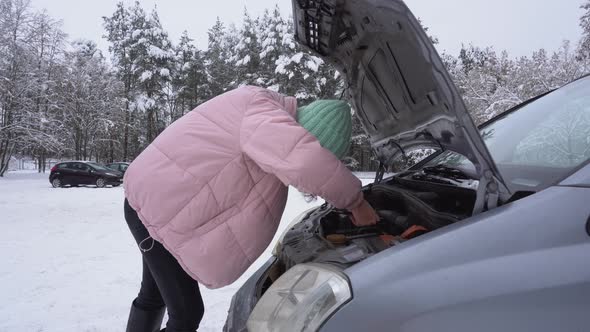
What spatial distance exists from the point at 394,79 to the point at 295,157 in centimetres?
66

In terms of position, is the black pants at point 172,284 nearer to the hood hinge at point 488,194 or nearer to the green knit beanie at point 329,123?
the green knit beanie at point 329,123

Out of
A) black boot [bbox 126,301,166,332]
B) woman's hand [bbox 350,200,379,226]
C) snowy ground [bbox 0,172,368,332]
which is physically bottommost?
snowy ground [bbox 0,172,368,332]

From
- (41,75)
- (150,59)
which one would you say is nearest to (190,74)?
(150,59)

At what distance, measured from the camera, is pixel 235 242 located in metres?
1.66

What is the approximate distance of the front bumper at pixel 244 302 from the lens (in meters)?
1.55

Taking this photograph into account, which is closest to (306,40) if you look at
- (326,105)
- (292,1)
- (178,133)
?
(292,1)

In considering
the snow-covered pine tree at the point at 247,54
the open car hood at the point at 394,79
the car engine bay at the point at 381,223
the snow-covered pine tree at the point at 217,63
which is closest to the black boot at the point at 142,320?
the car engine bay at the point at 381,223

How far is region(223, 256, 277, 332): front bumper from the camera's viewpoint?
1.55 meters

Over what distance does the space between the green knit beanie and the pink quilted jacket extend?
0.30ft

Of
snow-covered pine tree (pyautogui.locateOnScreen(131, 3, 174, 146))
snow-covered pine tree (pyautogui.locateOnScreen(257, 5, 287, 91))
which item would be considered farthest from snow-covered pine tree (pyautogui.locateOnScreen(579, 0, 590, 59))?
snow-covered pine tree (pyautogui.locateOnScreen(131, 3, 174, 146))

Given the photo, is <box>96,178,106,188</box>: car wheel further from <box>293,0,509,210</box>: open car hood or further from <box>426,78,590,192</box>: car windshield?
<box>426,78,590,192</box>: car windshield

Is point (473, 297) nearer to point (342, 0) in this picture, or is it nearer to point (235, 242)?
point (235, 242)

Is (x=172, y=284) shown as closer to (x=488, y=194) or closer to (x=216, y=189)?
(x=216, y=189)

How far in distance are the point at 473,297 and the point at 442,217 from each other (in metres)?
0.50
